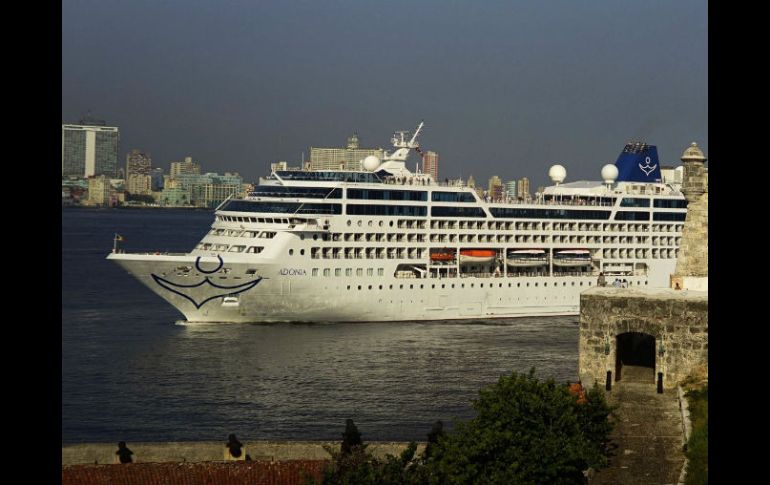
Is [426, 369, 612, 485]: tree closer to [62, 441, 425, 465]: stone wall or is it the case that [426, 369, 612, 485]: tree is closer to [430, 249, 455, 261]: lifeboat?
[62, 441, 425, 465]: stone wall

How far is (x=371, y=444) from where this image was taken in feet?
56.1

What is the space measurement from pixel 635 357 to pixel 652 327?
2151 millimetres

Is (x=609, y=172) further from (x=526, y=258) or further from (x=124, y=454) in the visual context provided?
(x=124, y=454)

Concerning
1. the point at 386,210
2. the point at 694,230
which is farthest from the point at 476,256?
the point at 694,230

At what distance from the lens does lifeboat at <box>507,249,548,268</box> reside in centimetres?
4578

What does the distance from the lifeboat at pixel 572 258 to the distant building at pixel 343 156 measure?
358 inches

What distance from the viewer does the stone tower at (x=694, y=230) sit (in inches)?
640

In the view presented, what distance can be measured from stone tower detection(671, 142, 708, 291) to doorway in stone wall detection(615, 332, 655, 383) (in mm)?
1087

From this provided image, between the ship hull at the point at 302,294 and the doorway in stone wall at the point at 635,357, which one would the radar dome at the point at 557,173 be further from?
the doorway in stone wall at the point at 635,357

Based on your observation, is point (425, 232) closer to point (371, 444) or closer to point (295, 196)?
point (295, 196)

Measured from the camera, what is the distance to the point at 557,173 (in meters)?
50.9

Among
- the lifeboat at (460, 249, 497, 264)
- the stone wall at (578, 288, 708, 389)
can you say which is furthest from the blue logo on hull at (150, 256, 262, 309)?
the stone wall at (578, 288, 708, 389)

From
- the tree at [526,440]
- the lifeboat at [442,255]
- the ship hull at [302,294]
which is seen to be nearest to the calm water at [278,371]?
the ship hull at [302,294]
